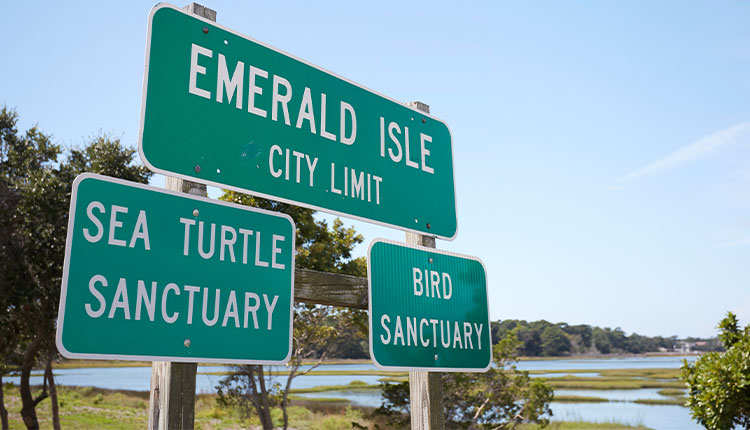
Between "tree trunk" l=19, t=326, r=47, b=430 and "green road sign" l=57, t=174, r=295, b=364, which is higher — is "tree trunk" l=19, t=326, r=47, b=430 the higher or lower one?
the lower one

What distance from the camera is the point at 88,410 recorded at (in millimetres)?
33344

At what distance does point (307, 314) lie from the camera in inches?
659

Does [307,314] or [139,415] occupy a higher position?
[307,314]

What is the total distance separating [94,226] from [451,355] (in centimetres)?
217

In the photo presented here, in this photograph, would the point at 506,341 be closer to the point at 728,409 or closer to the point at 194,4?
the point at 728,409

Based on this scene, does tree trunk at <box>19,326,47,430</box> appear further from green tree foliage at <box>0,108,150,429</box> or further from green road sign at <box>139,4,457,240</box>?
green road sign at <box>139,4,457,240</box>

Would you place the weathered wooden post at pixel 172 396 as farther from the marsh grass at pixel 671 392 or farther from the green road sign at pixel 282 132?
the marsh grass at pixel 671 392

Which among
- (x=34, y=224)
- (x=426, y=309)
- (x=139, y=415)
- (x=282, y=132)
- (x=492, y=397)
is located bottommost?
(x=139, y=415)

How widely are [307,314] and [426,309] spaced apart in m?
13.9

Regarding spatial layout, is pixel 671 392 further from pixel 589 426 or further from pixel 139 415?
pixel 139 415

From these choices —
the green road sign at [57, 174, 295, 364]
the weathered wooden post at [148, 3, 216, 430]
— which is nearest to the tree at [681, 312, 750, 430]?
the green road sign at [57, 174, 295, 364]

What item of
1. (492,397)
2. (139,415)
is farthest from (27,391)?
(139,415)

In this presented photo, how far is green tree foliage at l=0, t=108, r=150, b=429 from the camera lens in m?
14.4

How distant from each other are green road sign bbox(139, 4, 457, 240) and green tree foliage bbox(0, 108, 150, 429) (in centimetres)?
1365
